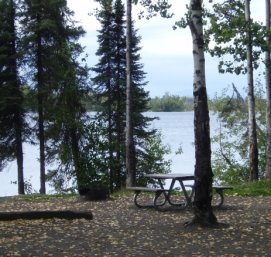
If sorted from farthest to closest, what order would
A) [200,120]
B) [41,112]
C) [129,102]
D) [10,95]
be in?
[10,95] < [41,112] < [129,102] < [200,120]

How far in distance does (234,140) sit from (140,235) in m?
25.1

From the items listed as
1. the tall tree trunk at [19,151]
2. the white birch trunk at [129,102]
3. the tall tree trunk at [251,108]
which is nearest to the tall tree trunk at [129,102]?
the white birch trunk at [129,102]

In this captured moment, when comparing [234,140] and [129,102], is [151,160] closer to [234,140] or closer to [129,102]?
[234,140]

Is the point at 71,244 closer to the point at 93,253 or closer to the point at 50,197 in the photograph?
the point at 93,253

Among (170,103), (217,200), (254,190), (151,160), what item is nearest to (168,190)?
(217,200)

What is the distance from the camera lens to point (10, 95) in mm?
26109

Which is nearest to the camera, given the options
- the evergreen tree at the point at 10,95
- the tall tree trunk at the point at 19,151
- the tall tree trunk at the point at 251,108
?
the tall tree trunk at the point at 251,108

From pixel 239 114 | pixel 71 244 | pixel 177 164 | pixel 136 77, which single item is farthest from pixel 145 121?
pixel 71 244

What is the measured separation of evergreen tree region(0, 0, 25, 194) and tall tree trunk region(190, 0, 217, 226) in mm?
17892

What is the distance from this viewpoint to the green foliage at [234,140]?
29.0 meters

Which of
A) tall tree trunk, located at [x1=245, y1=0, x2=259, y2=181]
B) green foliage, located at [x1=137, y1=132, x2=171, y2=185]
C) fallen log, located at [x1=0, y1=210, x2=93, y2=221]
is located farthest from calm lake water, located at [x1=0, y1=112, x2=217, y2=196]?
fallen log, located at [x1=0, y1=210, x2=93, y2=221]

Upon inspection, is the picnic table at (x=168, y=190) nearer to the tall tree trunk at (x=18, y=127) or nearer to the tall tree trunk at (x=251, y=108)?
the tall tree trunk at (x=251, y=108)

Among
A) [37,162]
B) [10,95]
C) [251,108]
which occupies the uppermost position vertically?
[10,95]

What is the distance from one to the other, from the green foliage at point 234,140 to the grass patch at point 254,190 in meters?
13.0
